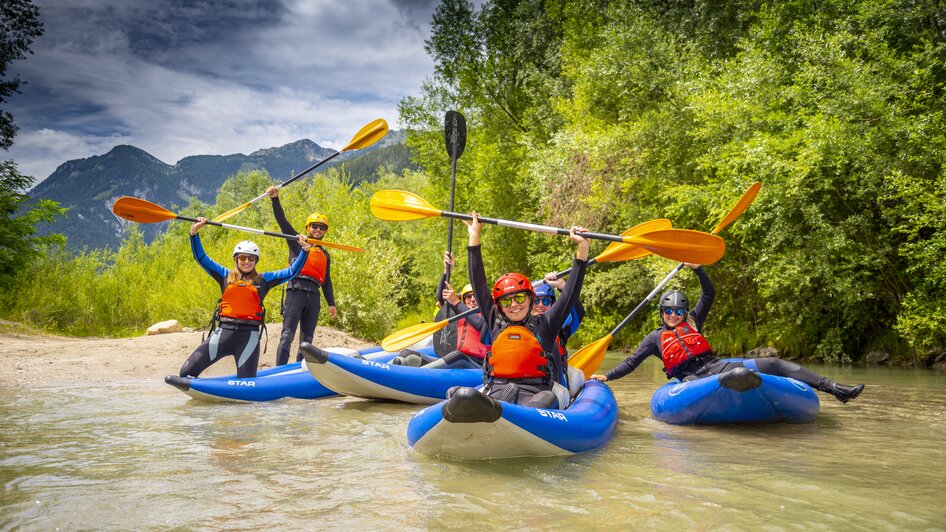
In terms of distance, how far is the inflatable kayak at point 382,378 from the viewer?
16.9 ft

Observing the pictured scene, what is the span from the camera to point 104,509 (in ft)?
7.97

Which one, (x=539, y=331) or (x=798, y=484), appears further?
(x=539, y=331)

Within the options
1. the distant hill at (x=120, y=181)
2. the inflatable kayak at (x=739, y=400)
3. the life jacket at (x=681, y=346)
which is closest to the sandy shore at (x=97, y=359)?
the life jacket at (x=681, y=346)

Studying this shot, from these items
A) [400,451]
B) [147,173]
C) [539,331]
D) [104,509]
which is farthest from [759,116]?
[147,173]

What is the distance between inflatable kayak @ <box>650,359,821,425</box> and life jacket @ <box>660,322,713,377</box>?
1.18ft

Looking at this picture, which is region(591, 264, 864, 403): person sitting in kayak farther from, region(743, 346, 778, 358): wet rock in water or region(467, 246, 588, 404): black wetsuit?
region(743, 346, 778, 358): wet rock in water

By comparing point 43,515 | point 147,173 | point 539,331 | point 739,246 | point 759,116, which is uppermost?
point 147,173

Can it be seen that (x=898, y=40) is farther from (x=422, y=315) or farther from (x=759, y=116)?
(x=422, y=315)

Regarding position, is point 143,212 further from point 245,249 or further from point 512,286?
point 512,286

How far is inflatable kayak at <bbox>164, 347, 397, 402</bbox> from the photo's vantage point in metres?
5.36

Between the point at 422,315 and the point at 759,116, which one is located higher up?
the point at 759,116

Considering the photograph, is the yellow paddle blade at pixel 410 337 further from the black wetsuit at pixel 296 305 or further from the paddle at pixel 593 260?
the black wetsuit at pixel 296 305

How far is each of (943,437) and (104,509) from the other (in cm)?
451

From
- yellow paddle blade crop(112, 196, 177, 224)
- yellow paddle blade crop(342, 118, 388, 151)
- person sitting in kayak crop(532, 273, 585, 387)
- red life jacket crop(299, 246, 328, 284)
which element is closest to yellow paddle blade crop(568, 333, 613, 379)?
person sitting in kayak crop(532, 273, 585, 387)
